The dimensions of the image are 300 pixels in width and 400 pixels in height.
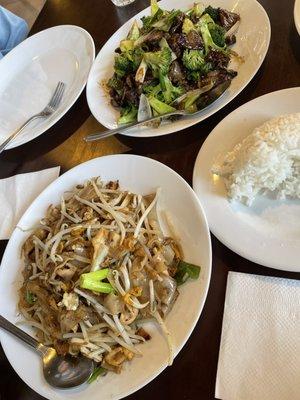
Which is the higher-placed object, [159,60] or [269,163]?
[159,60]

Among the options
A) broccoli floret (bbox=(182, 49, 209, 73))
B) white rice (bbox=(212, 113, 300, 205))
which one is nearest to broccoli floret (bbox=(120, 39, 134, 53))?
broccoli floret (bbox=(182, 49, 209, 73))

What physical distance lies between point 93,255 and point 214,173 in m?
0.47

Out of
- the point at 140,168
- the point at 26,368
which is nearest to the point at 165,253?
the point at 140,168

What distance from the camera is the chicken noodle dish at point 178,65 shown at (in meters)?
1.54

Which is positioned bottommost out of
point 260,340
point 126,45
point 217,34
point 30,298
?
point 260,340

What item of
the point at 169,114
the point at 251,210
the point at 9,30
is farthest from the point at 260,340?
the point at 9,30

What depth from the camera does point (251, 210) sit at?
122 centimetres

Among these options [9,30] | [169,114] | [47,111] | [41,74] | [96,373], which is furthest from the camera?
[9,30]

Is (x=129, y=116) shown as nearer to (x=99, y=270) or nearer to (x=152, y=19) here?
(x=152, y=19)

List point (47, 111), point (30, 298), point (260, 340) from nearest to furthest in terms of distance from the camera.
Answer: point (260, 340), point (30, 298), point (47, 111)

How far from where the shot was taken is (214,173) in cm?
130

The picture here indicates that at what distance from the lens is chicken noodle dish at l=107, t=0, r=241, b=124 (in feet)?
5.05

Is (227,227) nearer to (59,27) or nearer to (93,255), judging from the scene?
(93,255)

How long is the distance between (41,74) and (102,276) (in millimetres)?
1272
